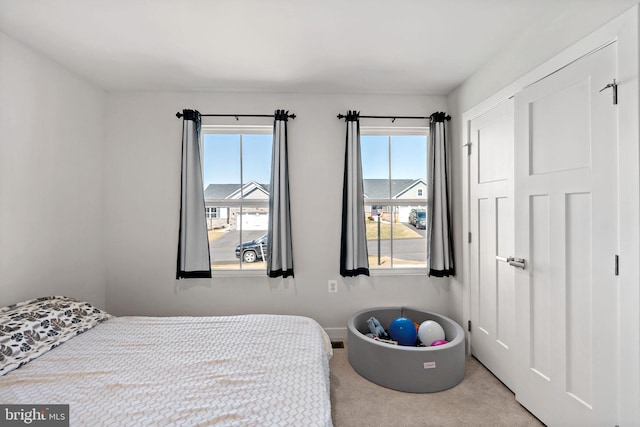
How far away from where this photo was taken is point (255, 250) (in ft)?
9.93

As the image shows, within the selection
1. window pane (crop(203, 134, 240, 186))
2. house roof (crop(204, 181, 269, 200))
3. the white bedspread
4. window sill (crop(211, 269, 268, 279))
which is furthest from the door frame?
window pane (crop(203, 134, 240, 186))

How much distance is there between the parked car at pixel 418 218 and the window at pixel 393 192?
0.03 ft

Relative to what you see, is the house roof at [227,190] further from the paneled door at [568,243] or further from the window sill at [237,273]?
the paneled door at [568,243]

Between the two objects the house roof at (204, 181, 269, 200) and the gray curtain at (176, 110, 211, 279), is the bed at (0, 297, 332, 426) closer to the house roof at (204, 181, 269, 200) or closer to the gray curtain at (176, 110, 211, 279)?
the gray curtain at (176, 110, 211, 279)

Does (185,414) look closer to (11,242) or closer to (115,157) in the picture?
(11,242)

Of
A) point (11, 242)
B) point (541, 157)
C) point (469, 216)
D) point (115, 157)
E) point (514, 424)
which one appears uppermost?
point (115, 157)

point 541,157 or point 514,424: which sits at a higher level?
point 541,157

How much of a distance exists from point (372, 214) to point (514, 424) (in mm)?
1931

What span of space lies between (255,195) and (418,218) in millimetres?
1740

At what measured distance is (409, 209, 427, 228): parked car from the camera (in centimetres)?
311

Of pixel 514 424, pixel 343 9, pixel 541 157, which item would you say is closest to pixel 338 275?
pixel 514 424

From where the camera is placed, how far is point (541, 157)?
179cm

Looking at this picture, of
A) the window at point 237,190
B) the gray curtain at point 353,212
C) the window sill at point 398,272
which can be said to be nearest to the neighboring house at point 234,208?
the window at point 237,190

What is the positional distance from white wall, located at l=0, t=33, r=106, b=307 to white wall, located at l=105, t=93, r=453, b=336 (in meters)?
0.18
